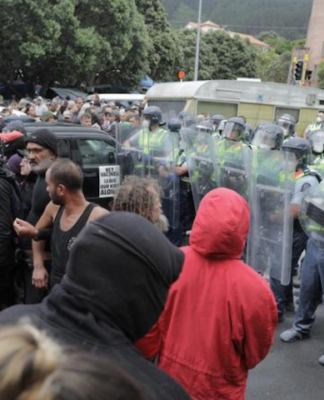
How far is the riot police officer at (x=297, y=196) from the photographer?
4.04 m

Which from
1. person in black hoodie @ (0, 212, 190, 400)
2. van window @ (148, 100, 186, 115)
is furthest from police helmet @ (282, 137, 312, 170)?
van window @ (148, 100, 186, 115)

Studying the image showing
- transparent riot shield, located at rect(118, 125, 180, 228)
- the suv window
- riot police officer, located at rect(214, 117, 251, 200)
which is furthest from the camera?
the suv window

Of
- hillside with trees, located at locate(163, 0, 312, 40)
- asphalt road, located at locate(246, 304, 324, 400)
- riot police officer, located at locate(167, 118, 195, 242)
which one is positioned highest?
hillside with trees, located at locate(163, 0, 312, 40)

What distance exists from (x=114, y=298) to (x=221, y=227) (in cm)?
88

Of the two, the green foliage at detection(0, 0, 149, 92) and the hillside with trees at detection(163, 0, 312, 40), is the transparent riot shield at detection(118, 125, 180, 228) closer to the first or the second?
the green foliage at detection(0, 0, 149, 92)

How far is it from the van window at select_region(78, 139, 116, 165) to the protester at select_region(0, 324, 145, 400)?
5747 mm

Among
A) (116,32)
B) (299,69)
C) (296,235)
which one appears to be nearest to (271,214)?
(296,235)

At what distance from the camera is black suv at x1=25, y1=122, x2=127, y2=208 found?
6.39 meters

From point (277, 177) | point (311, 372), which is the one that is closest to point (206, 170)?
point (277, 177)

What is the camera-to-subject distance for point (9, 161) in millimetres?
5000

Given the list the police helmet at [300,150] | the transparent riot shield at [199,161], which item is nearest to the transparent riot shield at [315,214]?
the police helmet at [300,150]

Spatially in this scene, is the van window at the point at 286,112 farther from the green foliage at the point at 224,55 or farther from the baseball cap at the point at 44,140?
the green foliage at the point at 224,55

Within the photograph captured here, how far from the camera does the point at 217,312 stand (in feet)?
6.47

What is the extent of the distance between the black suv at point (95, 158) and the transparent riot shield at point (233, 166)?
5.70ft
